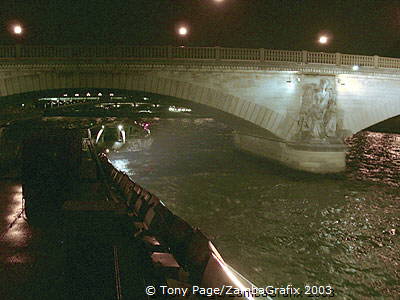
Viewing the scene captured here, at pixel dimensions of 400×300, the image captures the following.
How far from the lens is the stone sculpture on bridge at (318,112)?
65.7 feet

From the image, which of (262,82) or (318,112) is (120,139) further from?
(318,112)

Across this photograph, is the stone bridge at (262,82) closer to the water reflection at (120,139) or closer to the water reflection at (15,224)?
the water reflection at (15,224)

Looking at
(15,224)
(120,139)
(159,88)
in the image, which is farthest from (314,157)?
(120,139)

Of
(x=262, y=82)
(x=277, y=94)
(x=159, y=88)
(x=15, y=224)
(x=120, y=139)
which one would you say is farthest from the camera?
(x=120, y=139)

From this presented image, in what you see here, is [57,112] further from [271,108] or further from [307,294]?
[307,294]

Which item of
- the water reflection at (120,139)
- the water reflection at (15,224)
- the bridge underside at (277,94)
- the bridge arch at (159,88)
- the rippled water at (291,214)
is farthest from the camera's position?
the water reflection at (120,139)

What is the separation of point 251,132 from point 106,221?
67.7ft

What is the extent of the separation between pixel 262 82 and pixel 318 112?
11.0 feet

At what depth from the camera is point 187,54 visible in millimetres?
18250

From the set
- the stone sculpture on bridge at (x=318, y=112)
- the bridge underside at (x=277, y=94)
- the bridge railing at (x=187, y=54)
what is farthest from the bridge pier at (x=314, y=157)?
the bridge railing at (x=187, y=54)

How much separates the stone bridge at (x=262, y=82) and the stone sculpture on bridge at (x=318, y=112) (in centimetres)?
5

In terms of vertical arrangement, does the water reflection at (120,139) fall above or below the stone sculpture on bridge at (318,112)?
below

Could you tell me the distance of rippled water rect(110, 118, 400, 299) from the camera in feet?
28.9

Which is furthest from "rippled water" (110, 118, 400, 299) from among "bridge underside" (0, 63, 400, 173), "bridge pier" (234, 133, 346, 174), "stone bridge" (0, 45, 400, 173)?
"stone bridge" (0, 45, 400, 173)
